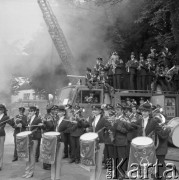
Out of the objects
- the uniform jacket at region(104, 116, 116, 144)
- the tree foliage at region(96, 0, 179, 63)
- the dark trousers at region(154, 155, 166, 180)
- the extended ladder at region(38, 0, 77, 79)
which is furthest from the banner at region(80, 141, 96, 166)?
the extended ladder at region(38, 0, 77, 79)

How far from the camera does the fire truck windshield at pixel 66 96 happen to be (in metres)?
9.05

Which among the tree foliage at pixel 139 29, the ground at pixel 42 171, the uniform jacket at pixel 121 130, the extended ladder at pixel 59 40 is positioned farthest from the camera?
the extended ladder at pixel 59 40

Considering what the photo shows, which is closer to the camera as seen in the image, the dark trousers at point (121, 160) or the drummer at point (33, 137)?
the dark trousers at point (121, 160)

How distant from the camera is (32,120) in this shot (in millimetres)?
6656

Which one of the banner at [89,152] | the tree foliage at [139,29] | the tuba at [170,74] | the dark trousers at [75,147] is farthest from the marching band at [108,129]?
the tree foliage at [139,29]

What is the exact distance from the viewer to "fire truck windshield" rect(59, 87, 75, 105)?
9.05m

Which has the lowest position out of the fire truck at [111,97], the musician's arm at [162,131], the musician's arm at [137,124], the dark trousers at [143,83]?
the musician's arm at [162,131]

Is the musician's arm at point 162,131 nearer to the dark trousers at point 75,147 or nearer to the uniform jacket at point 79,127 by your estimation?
the uniform jacket at point 79,127

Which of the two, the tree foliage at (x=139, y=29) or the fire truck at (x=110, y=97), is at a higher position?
the tree foliage at (x=139, y=29)

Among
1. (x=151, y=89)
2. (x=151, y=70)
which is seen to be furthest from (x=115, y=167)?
(x=151, y=70)

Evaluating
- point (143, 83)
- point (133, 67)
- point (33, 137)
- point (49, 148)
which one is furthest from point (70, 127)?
point (133, 67)

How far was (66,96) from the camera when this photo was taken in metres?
9.33

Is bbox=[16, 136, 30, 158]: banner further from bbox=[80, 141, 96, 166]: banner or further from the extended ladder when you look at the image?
the extended ladder

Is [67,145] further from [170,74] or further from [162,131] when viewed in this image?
[170,74]
